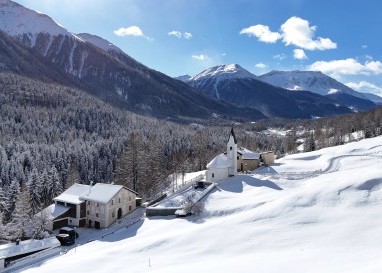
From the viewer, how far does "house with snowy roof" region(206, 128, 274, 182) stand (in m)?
71.9

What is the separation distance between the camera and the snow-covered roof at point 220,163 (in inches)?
2820

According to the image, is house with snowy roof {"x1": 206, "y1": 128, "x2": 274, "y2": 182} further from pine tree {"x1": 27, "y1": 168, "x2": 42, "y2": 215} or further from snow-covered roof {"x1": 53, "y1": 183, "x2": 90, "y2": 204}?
pine tree {"x1": 27, "y1": 168, "x2": 42, "y2": 215}

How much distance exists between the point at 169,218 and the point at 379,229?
1108 inches

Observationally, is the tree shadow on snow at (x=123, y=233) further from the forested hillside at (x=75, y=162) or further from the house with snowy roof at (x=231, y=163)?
the house with snowy roof at (x=231, y=163)

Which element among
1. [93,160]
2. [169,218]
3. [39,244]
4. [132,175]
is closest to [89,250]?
[39,244]

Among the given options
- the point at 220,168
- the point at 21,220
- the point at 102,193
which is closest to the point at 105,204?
the point at 102,193

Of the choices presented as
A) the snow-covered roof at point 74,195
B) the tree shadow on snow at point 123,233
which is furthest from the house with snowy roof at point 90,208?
the tree shadow on snow at point 123,233

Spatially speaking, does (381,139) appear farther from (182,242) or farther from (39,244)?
(39,244)

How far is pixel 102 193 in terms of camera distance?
65.4 meters

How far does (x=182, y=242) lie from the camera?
42375 mm

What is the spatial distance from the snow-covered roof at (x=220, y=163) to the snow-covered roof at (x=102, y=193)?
16548 millimetres

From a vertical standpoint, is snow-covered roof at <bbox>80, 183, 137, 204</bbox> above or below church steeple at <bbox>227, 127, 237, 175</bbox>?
below

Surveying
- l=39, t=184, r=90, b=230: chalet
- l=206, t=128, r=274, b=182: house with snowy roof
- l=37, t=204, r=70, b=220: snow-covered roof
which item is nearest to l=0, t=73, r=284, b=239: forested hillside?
l=37, t=204, r=70, b=220: snow-covered roof

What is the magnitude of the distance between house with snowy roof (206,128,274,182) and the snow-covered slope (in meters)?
8.67
